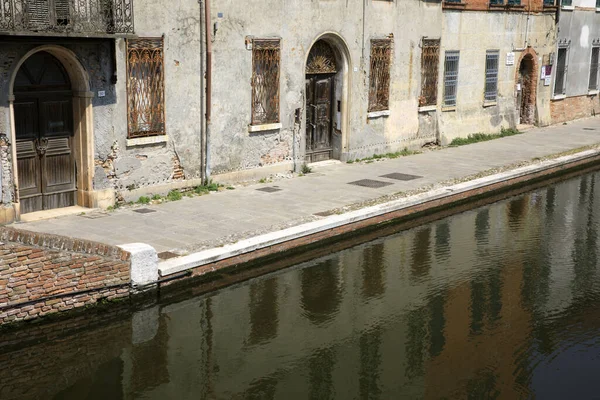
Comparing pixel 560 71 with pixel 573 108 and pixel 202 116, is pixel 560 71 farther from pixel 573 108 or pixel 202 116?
pixel 202 116

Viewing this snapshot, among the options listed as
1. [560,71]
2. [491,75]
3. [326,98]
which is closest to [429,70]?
[491,75]

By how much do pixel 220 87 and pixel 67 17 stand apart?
380cm

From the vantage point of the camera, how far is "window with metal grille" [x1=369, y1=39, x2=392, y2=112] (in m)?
19.2

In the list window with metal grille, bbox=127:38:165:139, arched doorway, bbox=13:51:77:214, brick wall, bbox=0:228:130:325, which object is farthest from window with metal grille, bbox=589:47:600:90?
brick wall, bbox=0:228:130:325

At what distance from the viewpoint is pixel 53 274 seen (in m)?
9.30

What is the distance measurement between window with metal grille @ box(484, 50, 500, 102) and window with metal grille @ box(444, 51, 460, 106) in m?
1.87

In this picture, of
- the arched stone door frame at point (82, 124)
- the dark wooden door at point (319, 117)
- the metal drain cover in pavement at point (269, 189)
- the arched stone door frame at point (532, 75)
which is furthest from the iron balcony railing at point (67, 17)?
the arched stone door frame at point (532, 75)

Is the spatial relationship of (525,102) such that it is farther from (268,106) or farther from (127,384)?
(127,384)

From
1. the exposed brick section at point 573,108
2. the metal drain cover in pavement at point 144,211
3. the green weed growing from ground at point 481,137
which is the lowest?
the metal drain cover in pavement at point 144,211

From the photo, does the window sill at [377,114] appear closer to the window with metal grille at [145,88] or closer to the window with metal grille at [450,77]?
the window with metal grille at [450,77]

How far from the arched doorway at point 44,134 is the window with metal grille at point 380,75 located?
8.28 m

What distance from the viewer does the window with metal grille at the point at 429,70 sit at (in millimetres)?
20891

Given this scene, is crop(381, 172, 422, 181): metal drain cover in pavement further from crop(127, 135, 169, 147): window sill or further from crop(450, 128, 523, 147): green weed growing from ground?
crop(450, 128, 523, 147): green weed growing from ground

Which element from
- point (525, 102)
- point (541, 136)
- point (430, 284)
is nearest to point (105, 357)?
point (430, 284)
